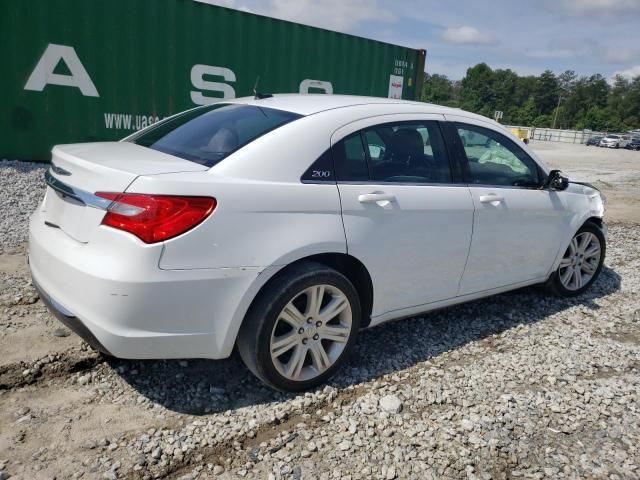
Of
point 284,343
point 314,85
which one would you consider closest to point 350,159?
point 284,343

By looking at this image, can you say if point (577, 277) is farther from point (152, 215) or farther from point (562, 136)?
point (562, 136)

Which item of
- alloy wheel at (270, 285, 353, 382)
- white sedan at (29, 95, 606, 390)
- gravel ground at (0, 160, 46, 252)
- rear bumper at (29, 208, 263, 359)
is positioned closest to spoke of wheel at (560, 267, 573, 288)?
white sedan at (29, 95, 606, 390)

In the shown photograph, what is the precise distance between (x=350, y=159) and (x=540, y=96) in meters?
128

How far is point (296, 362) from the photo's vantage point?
281 centimetres

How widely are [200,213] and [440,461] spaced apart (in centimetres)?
162

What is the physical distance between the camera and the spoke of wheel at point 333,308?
9.34 ft

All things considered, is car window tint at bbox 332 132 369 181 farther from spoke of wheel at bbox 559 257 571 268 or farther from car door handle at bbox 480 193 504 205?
spoke of wheel at bbox 559 257 571 268

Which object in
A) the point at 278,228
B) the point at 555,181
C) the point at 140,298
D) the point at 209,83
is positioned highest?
the point at 209,83

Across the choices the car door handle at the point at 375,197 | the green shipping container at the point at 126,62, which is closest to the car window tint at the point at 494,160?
the car door handle at the point at 375,197

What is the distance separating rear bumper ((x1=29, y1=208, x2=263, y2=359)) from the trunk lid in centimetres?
9

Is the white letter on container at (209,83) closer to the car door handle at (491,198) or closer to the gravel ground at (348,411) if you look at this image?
the gravel ground at (348,411)

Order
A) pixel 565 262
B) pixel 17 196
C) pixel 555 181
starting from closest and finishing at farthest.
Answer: pixel 555 181 < pixel 565 262 < pixel 17 196

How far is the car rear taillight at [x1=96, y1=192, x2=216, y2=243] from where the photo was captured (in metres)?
2.27

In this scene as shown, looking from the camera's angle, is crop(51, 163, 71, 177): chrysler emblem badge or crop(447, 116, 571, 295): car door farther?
crop(447, 116, 571, 295): car door
